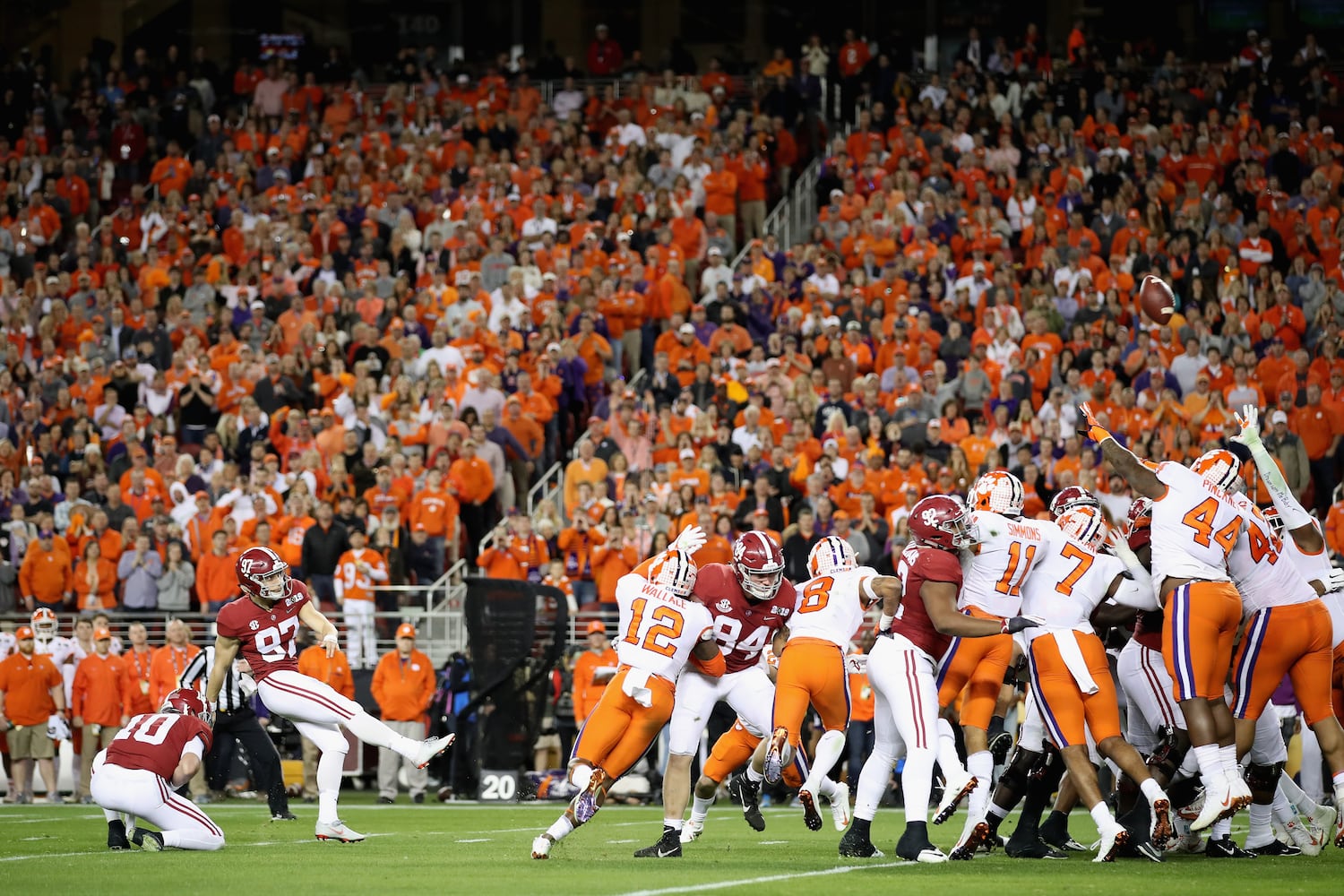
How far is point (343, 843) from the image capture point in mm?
11789

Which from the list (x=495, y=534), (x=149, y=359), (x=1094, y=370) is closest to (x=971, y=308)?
(x=1094, y=370)

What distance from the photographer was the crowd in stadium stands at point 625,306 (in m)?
19.3

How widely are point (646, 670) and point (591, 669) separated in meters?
7.09

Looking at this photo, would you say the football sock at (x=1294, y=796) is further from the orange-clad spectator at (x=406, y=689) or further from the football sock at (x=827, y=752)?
the orange-clad spectator at (x=406, y=689)

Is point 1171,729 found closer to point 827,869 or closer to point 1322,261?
point 827,869

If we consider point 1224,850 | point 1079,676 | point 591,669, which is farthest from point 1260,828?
point 591,669

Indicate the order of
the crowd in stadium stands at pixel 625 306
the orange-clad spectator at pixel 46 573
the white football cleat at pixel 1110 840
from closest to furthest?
the white football cleat at pixel 1110 840, the crowd in stadium stands at pixel 625 306, the orange-clad spectator at pixel 46 573

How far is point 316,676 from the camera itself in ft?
58.5

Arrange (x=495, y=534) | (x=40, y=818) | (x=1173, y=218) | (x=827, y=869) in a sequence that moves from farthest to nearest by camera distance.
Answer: (x=1173, y=218), (x=495, y=534), (x=40, y=818), (x=827, y=869)

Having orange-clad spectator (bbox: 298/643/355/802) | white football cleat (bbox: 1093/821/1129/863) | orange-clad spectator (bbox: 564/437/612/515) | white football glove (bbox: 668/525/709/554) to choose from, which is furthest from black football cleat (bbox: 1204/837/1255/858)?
orange-clad spectator (bbox: 564/437/612/515)

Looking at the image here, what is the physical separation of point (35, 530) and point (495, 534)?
5.65m

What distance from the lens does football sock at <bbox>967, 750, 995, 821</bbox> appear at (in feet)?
34.3

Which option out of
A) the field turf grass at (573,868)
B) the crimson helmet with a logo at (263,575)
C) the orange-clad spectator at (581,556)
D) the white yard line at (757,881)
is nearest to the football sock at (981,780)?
the field turf grass at (573,868)

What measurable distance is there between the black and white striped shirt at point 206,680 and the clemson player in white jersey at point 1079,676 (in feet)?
24.0
